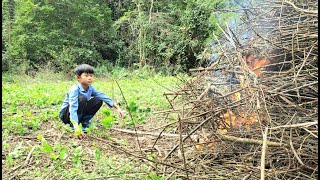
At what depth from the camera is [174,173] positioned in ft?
8.96

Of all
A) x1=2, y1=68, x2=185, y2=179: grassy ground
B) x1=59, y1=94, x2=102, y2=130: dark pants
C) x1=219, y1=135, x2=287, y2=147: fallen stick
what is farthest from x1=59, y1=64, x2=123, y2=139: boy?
x1=219, y1=135, x2=287, y2=147: fallen stick

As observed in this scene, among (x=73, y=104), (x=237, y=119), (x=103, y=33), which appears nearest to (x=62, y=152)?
(x=73, y=104)

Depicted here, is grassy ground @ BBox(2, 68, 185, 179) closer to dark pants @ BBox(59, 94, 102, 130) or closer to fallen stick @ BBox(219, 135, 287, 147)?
dark pants @ BBox(59, 94, 102, 130)

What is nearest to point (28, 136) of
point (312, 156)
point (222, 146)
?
point (222, 146)

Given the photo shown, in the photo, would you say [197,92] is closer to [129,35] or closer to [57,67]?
[57,67]

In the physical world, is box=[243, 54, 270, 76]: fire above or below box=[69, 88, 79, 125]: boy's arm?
above

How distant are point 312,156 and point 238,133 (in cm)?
58

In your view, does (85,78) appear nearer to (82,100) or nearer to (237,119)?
(82,100)

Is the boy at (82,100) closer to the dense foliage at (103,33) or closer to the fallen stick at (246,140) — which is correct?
the fallen stick at (246,140)

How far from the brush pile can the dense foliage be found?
12.9m

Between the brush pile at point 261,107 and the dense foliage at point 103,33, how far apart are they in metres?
12.9

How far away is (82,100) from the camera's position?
4363 mm

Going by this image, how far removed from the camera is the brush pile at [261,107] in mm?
2352

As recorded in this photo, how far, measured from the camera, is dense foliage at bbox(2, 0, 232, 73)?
17.4m
